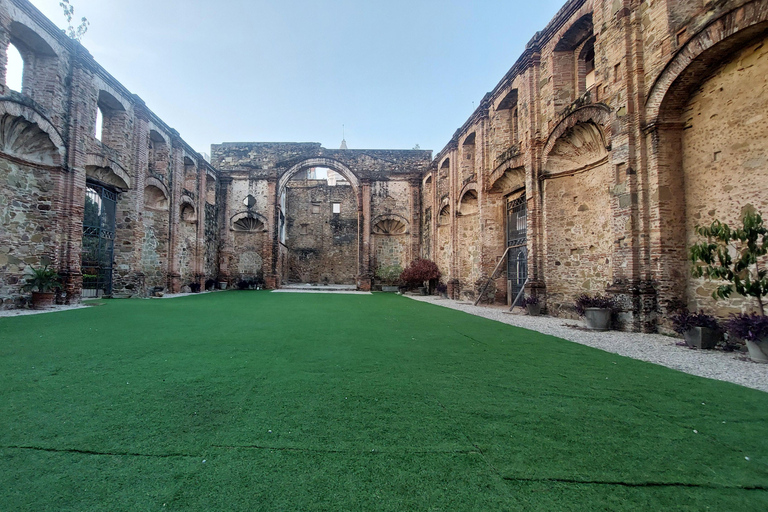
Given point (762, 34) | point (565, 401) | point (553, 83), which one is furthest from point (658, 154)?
point (565, 401)

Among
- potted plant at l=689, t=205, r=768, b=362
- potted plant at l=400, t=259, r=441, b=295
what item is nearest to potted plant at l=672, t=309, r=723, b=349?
potted plant at l=689, t=205, r=768, b=362

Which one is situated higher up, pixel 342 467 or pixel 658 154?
pixel 658 154

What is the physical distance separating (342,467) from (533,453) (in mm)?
1137

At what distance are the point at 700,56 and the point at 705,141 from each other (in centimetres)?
139

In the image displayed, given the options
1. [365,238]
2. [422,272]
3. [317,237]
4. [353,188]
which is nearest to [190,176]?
[353,188]

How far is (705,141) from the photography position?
235 inches

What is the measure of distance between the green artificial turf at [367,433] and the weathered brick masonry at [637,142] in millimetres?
3440

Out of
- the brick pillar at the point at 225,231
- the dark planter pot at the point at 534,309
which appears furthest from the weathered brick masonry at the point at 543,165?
the brick pillar at the point at 225,231

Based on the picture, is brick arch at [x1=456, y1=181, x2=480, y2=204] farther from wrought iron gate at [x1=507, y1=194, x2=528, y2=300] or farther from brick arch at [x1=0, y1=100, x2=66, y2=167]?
brick arch at [x1=0, y1=100, x2=66, y2=167]

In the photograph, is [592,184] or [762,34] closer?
[762,34]

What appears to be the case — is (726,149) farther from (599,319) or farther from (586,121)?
(599,319)

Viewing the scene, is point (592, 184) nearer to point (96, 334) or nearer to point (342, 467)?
point (342, 467)

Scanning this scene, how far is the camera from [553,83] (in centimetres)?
938

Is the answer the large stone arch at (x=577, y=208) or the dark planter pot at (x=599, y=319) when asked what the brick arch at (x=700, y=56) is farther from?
the dark planter pot at (x=599, y=319)
